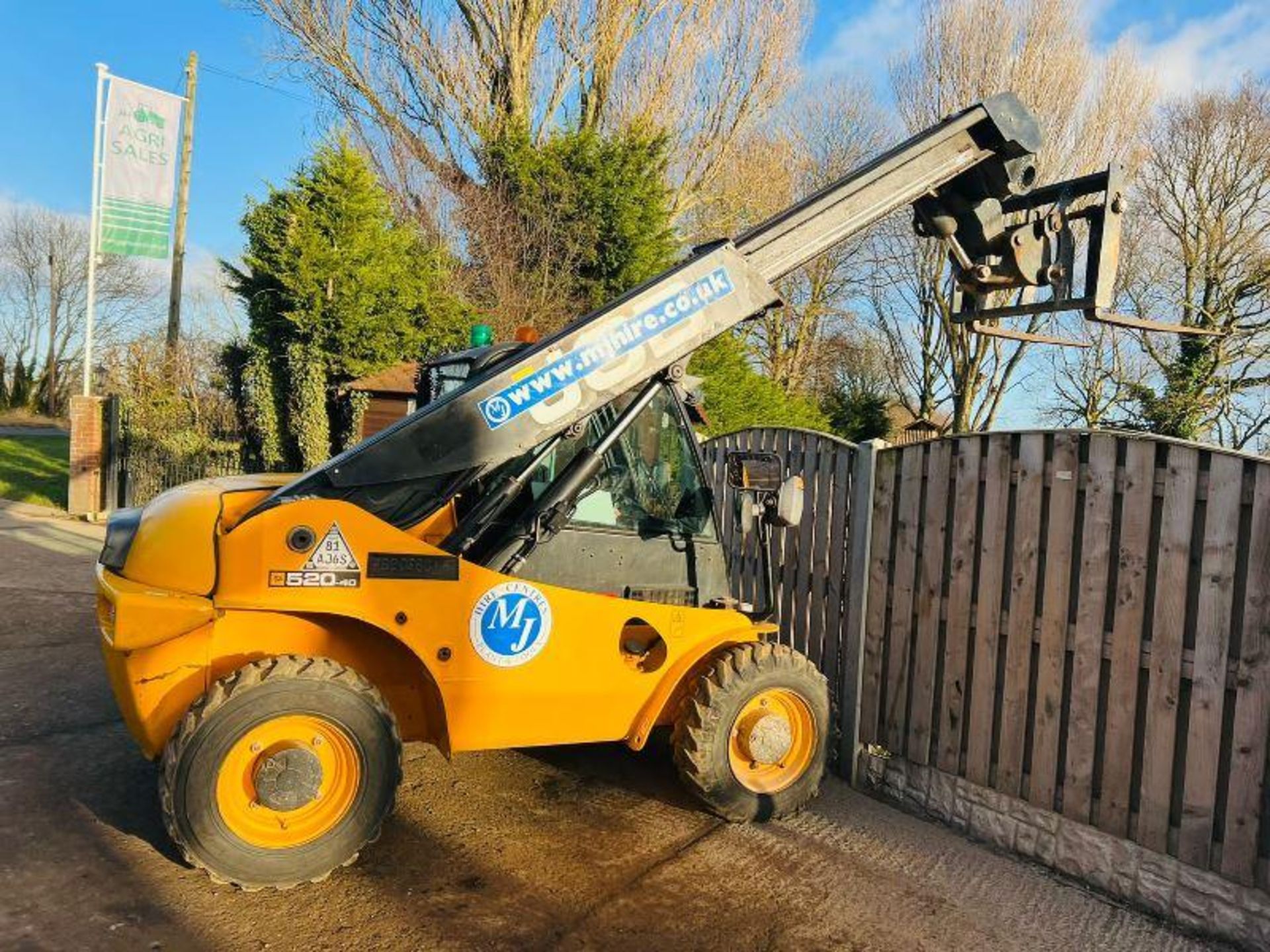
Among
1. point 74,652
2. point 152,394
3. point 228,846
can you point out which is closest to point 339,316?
point 152,394

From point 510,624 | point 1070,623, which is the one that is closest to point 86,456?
point 510,624

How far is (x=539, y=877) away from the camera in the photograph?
3559mm

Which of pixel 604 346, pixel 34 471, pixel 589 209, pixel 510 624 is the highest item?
pixel 589 209

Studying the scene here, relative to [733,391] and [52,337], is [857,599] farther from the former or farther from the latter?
[52,337]

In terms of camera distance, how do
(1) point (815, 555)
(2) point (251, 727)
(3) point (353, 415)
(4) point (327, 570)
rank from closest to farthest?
(2) point (251, 727) < (4) point (327, 570) < (1) point (815, 555) < (3) point (353, 415)

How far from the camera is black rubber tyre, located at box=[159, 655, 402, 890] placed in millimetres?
3174

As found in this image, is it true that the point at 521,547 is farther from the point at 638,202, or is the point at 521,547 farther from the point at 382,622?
the point at 638,202

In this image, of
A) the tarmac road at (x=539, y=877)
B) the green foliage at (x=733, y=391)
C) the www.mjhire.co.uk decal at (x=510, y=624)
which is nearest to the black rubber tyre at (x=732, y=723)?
the tarmac road at (x=539, y=877)

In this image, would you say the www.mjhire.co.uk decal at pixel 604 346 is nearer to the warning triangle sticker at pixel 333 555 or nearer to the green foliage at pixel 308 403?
the warning triangle sticker at pixel 333 555

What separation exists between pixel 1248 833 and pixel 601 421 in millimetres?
3087

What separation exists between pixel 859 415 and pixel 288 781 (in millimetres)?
24988

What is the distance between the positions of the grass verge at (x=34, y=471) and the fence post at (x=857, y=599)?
15.8 m

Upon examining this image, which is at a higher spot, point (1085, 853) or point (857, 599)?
point (857, 599)

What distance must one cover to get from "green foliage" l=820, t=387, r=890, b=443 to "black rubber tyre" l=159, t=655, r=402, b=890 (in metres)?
23.2
